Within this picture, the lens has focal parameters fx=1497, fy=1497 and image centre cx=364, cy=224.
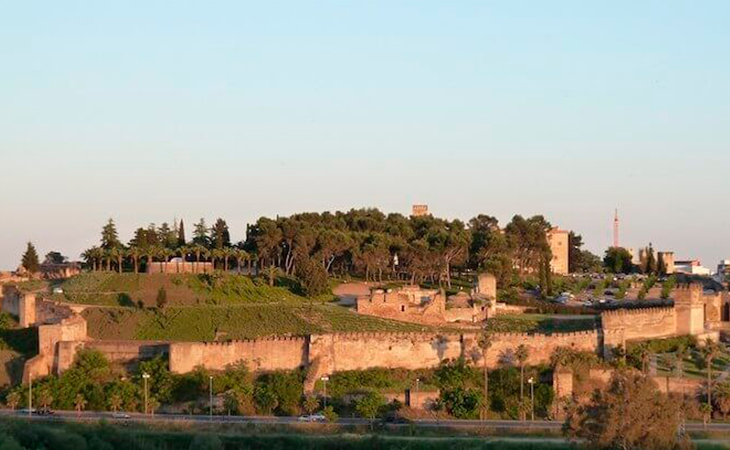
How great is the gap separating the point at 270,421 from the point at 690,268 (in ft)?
190

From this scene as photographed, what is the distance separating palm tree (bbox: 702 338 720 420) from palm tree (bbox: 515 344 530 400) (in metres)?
5.40

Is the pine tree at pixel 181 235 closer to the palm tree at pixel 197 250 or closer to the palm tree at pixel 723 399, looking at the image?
the palm tree at pixel 197 250

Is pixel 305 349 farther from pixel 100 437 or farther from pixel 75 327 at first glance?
pixel 100 437

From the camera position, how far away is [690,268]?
94.6 metres

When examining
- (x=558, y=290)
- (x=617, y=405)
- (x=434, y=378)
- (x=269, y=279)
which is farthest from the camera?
(x=558, y=290)

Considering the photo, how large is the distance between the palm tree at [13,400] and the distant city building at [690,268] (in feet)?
163

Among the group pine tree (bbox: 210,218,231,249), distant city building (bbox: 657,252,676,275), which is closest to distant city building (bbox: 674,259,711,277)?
distant city building (bbox: 657,252,676,275)

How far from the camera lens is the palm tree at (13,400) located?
4366 cm

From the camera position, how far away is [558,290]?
67062mm

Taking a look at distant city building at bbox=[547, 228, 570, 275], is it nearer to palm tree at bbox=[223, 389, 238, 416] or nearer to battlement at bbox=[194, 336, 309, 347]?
battlement at bbox=[194, 336, 309, 347]

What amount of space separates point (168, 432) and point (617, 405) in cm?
1199

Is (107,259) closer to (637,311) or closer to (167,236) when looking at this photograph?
(167,236)

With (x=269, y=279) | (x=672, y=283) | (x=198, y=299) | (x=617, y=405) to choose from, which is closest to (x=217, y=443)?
(x=617, y=405)

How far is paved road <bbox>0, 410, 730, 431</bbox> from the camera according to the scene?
41.1 metres
